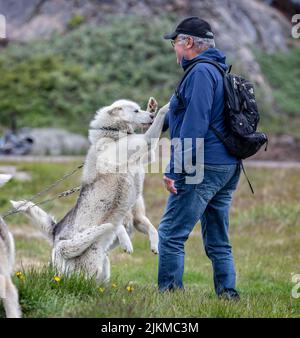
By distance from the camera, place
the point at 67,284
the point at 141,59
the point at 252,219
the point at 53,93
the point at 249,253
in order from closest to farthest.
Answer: the point at 67,284
the point at 249,253
the point at 252,219
the point at 53,93
the point at 141,59

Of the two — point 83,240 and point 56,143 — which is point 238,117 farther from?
point 56,143

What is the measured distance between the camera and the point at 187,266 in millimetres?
10086

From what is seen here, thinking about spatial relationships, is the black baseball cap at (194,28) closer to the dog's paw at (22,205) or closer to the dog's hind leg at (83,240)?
the dog's hind leg at (83,240)

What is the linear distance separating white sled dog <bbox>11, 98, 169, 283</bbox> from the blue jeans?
47 centimetres

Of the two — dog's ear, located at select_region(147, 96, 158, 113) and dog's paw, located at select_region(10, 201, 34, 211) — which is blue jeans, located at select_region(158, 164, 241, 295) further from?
dog's paw, located at select_region(10, 201, 34, 211)

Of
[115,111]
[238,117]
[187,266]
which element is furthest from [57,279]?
[187,266]

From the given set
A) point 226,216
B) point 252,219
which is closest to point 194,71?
point 226,216

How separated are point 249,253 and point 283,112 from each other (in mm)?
15514

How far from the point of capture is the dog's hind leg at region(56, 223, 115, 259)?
6676mm

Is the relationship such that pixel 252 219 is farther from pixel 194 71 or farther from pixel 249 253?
pixel 194 71

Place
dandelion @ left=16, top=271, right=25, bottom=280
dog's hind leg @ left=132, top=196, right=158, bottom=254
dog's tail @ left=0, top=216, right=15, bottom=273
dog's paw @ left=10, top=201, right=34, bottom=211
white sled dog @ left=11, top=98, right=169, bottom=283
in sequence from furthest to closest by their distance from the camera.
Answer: dog's hind leg @ left=132, top=196, right=158, bottom=254
dog's paw @ left=10, top=201, right=34, bottom=211
white sled dog @ left=11, top=98, right=169, bottom=283
dandelion @ left=16, top=271, right=25, bottom=280
dog's tail @ left=0, top=216, right=15, bottom=273

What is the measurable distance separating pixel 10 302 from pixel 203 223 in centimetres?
223

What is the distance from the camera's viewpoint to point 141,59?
84.0 ft

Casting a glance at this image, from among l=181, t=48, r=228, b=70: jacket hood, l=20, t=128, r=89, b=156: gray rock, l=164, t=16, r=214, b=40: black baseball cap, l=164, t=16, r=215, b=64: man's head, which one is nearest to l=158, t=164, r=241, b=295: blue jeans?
l=181, t=48, r=228, b=70: jacket hood
